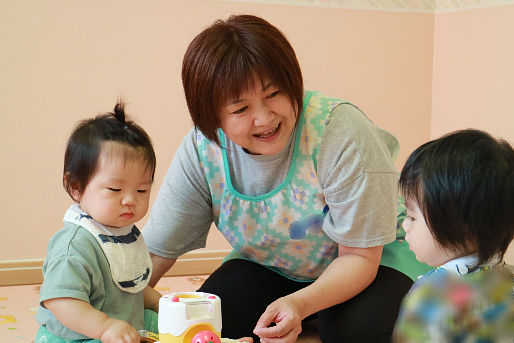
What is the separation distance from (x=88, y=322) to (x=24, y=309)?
1.11 meters

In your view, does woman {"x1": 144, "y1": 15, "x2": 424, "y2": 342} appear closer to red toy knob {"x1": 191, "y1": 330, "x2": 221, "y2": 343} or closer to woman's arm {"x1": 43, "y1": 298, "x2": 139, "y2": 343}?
red toy knob {"x1": 191, "y1": 330, "x2": 221, "y2": 343}

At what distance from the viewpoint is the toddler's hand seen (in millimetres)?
1260

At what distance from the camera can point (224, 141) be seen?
5.16 feet

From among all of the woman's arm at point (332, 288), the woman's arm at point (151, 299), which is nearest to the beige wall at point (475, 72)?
the woman's arm at point (332, 288)

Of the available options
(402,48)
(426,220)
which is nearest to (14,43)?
(402,48)

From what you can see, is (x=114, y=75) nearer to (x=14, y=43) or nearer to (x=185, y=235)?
(x=14, y=43)

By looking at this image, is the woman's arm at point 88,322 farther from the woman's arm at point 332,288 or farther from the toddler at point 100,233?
the woman's arm at point 332,288

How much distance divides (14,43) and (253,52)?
1.55 metres

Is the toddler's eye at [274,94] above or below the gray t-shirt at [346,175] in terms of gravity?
above

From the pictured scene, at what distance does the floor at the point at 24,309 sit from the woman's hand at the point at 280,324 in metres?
0.55

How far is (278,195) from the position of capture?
1536 millimetres

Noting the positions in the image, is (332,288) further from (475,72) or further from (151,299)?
(475,72)

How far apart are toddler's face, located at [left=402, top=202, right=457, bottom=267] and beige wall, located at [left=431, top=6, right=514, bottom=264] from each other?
1.88 meters

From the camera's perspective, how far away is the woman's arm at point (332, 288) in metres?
1.31
